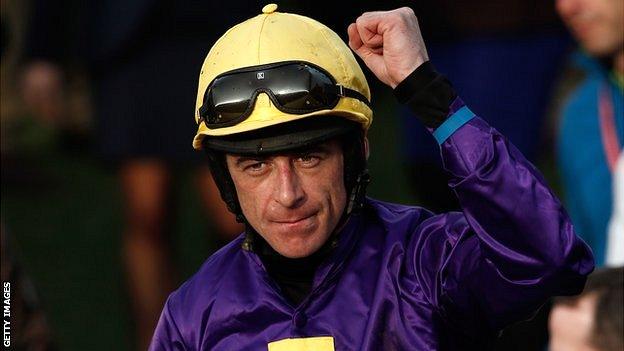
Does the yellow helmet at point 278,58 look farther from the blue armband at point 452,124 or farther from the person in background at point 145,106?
the person in background at point 145,106

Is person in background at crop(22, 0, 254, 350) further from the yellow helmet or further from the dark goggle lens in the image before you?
the dark goggle lens

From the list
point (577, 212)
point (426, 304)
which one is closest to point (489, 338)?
point (426, 304)

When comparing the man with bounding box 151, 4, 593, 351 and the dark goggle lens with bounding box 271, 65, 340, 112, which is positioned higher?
the dark goggle lens with bounding box 271, 65, 340, 112

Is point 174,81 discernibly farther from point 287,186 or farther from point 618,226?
point 287,186

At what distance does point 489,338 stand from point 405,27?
0.79 m

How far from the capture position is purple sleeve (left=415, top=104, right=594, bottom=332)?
3.92m

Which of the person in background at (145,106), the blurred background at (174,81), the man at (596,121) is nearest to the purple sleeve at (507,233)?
the man at (596,121)

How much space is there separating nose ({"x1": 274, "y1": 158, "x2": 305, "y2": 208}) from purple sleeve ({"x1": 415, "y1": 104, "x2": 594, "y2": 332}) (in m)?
0.42

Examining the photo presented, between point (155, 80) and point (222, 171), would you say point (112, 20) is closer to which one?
point (155, 80)

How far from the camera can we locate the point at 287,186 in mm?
4254

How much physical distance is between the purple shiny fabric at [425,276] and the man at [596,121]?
2.24 m

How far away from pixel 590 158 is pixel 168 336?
2722 mm

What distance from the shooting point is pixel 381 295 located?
428cm

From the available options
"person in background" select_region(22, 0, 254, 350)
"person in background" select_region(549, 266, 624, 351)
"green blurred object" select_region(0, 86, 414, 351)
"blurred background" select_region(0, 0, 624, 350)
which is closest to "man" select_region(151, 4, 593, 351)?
"person in background" select_region(549, 266, 624, 351)
